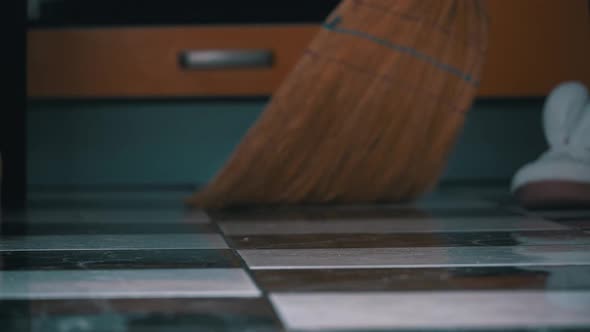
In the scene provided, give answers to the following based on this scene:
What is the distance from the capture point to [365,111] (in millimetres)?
1626

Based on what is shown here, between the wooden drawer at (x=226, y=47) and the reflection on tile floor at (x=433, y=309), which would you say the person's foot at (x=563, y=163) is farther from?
the reflection on tile floor at (x=433, y=309)

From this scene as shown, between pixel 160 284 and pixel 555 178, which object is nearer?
pixel 160 284

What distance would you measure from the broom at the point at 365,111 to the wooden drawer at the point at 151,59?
0.48 m

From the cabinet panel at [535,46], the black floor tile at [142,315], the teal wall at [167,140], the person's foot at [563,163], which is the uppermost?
the cabinet panel at [535,46]

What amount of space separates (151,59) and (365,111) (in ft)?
2.25

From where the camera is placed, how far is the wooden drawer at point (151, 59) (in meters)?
2.11

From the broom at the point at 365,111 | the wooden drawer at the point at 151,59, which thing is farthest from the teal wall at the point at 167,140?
the broom at the point at 365,111

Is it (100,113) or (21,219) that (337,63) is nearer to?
(21,219)

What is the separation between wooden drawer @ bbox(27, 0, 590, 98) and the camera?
6.93 feet

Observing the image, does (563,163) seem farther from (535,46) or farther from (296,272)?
(296,272)

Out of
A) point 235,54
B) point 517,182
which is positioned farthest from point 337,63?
point 235,54

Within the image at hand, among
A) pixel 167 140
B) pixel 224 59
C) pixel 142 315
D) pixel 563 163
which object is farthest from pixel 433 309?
pixel 167 140

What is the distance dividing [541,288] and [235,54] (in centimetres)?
144

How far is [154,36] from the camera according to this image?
211 centimetres
